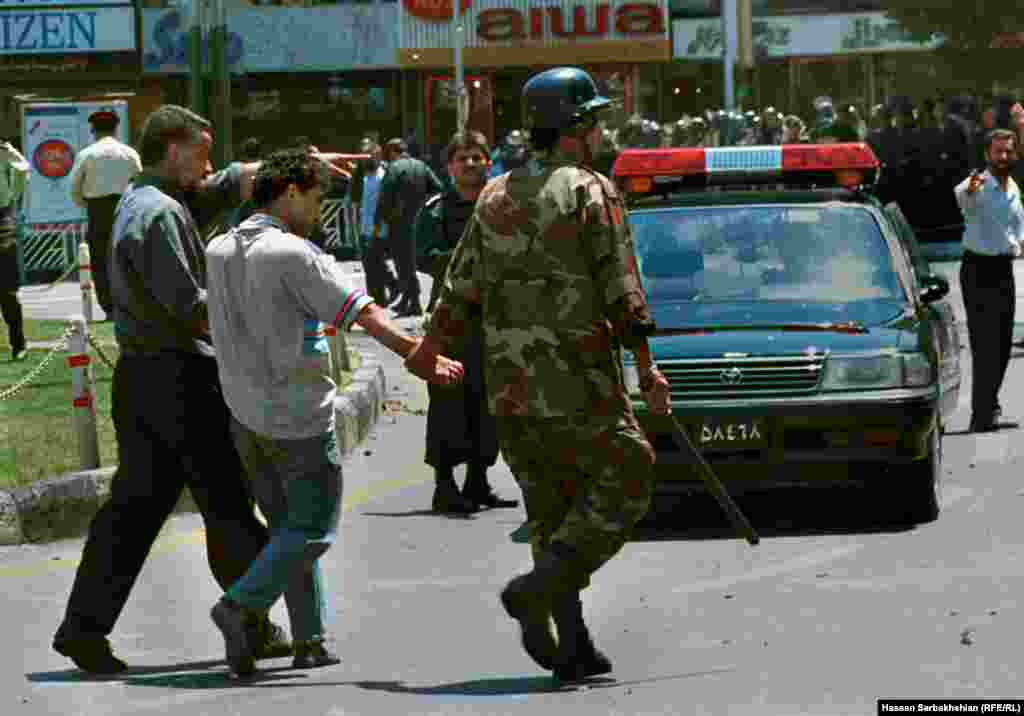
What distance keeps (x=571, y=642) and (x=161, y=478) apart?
5.38ft

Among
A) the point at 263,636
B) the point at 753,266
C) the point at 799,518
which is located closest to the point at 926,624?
the point at 263,636

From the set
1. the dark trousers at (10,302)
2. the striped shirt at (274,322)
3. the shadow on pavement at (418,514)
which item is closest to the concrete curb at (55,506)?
the shadow on pavement at (418,514)

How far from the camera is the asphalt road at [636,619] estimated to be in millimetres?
7391

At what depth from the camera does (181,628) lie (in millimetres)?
9000

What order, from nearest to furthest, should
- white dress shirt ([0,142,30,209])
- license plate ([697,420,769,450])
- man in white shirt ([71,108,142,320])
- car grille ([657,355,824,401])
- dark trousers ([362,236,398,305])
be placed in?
license plate ([697,420,769,450]) → car grille ([657,355,824,401]) → white dress shirt ([0,142,30,209]) → man in white shirt ([71,108,142,320]) → dark trousers ([362,236,398,305])

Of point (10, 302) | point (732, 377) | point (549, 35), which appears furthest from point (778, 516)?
point (549, 35)

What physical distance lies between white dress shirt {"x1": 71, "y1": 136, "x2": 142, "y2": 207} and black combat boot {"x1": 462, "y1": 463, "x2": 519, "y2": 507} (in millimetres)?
9643

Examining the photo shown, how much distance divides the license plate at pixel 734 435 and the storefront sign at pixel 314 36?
118 ft

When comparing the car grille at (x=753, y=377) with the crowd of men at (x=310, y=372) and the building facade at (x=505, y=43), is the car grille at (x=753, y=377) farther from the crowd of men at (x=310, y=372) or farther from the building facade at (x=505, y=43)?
the building facade at (x=505, y=43)

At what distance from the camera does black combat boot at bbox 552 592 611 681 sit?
298 inches

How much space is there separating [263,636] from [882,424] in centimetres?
349

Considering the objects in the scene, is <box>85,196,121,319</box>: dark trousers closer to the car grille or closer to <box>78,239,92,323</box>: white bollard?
<box>78,239,92,323</box>: white bollard

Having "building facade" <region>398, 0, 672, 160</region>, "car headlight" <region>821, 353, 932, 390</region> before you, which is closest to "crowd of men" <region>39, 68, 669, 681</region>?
"car headlight" <region>821, 353, 932, 390</region>

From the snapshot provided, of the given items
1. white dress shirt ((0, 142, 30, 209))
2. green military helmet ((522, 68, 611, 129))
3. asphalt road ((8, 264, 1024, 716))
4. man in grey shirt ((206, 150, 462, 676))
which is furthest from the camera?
white dress shirt ((0, 142, 30, 209))
